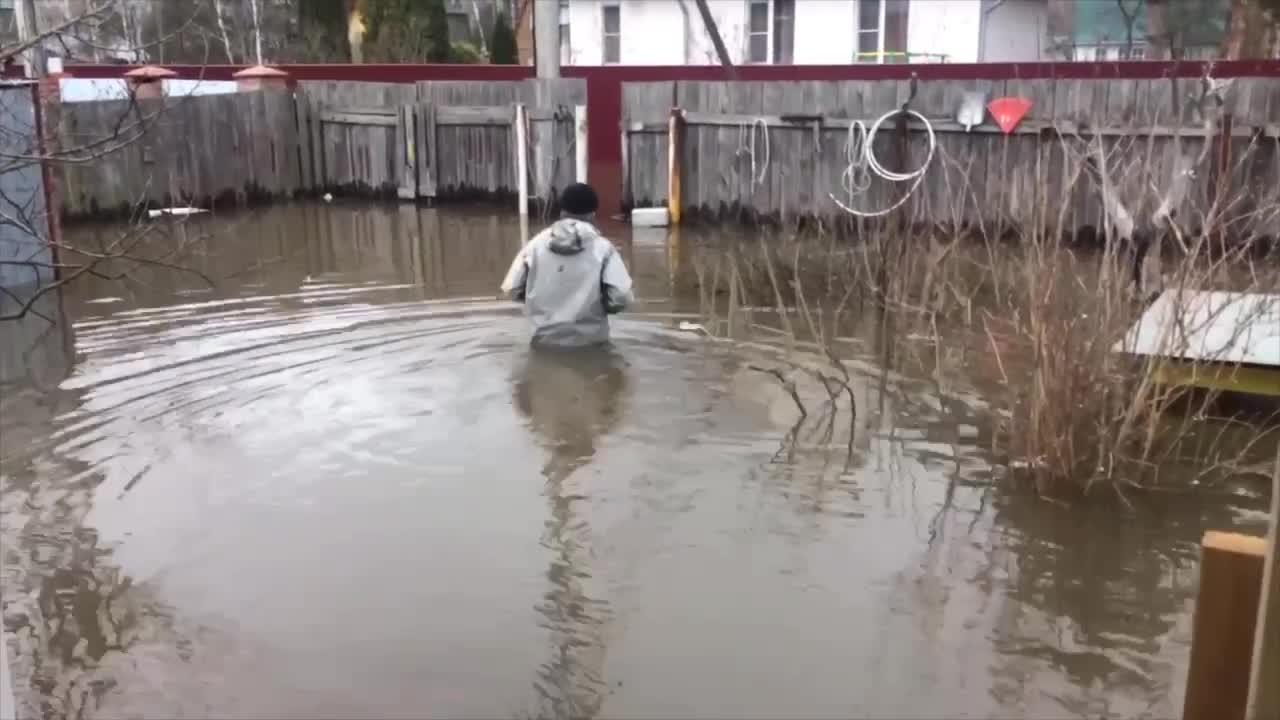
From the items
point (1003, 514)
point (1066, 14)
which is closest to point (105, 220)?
point (1003, 514)

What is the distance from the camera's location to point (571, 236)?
8422 millimetres

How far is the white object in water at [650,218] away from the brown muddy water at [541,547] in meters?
6.00

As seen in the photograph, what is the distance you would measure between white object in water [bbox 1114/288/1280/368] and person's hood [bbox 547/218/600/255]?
3.44 metres

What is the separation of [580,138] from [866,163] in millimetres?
3906

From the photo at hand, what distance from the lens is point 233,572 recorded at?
212 inches

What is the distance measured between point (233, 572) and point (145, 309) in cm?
603

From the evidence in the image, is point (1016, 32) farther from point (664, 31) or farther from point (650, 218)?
point (650, 218)

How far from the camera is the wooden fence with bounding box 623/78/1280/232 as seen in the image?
12.0 metres

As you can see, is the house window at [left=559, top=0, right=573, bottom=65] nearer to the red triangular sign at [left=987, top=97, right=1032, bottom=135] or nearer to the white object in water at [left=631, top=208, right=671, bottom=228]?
the white object in water at [left=631, top=208, right=671, bottom=228]

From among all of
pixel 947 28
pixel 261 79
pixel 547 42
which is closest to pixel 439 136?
pixel 547 42

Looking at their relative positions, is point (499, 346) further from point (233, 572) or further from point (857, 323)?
point (233, 572)

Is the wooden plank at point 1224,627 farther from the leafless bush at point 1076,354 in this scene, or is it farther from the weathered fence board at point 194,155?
the weathered fence board at point 194,155

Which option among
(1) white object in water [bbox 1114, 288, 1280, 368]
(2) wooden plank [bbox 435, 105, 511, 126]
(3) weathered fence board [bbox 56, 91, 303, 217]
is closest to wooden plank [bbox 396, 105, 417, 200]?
(2) wooden plank [bbox 435, 105, 511, 126]

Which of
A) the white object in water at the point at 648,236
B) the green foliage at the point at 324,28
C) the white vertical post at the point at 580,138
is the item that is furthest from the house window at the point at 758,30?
the white object in water at the point at 648,236
